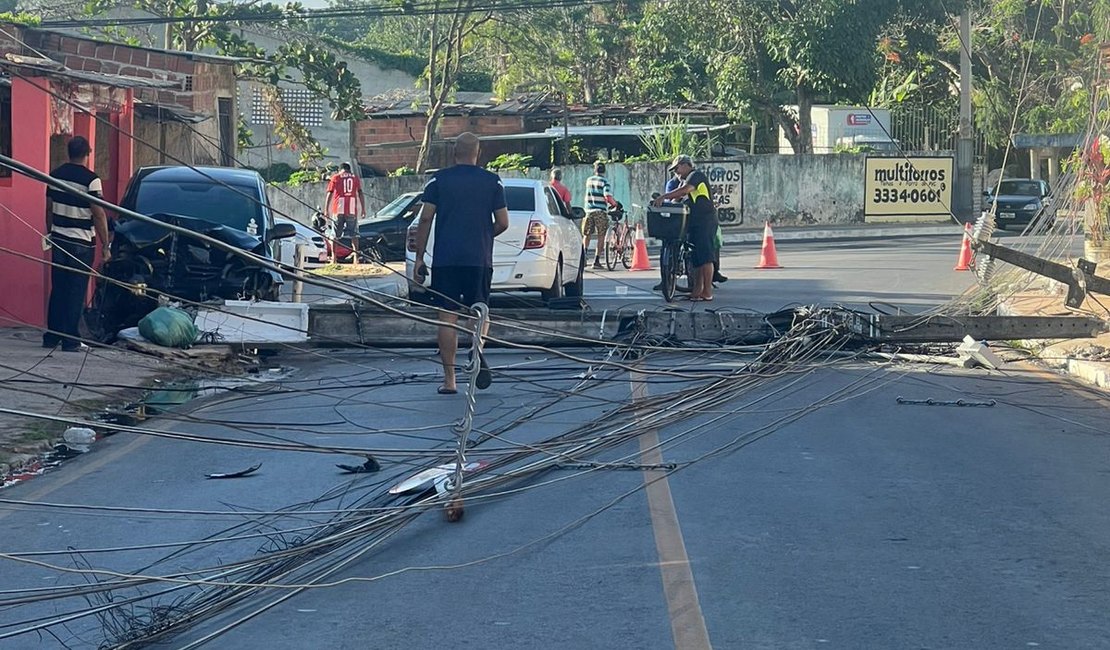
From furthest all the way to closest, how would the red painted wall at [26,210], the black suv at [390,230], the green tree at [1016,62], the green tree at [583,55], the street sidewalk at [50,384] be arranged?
the green tree at [583,55] → the green tree at [1016,62] → the black suv at [390,230] → the red painted wall at [26,210] → the street sidewalk at [50,384]

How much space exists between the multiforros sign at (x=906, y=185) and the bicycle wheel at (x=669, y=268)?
22.6 m

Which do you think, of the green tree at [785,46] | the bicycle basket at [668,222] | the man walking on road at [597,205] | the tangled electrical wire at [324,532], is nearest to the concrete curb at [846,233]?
the green tree at [785,46]

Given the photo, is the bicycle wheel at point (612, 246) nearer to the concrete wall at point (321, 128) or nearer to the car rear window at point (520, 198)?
the car rear window at point (520, 198)

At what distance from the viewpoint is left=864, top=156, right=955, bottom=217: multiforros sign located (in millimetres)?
38969

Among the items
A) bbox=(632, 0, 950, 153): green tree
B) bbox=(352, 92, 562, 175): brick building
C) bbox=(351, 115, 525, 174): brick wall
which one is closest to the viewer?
bbox=(632, 0, 950, 153): green tree

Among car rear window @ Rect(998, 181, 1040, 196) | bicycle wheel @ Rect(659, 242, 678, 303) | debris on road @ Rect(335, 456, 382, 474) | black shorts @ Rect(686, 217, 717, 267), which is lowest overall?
debris on road @ Rect(335, 456, 382, 474)

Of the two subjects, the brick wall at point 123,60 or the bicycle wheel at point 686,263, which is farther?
the brick wall at point 123,60

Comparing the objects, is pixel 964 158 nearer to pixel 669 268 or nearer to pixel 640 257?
pixel 640 257

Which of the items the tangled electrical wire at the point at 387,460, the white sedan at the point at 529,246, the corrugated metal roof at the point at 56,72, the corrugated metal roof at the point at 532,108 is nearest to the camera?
the tangled electrical wire at the point at 387,460

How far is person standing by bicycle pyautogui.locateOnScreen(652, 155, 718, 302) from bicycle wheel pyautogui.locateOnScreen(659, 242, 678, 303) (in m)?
0.25

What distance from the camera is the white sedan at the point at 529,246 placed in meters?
16.4

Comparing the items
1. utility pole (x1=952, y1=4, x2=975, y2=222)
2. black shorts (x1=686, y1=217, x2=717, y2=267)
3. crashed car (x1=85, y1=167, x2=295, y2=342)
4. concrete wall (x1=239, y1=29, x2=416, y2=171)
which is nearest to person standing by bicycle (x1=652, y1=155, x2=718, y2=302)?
black shorts (x1=686, y1=217, x2=717, y2=267)

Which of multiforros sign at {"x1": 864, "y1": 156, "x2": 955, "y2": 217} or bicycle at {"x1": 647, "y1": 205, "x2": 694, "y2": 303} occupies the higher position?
multiforros sign at {"x1": 864, "y1": 156, "x2": 955, "y2": 217}

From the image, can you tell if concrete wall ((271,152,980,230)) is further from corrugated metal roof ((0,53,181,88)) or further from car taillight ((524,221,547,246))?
corrugated metal roof ((0,53,181,88))
